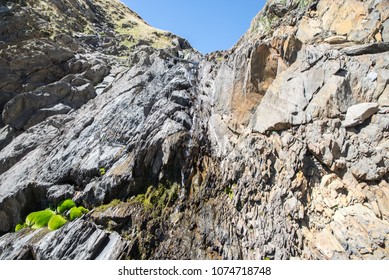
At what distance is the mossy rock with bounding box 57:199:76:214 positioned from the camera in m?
15.8

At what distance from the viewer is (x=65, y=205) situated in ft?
52.2

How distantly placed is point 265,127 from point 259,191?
2811 millimetres

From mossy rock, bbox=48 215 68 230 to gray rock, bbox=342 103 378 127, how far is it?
14.0 metres

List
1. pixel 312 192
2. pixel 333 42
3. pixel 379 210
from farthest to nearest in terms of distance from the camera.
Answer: pixel 333 42
pixel 312 192
pixel 379 210

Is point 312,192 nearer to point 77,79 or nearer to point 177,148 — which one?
point 177,148

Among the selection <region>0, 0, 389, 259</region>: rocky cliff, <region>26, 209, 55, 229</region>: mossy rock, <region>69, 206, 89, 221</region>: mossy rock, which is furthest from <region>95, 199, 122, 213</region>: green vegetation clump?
<region>26, 209, 55, 229</region>: mossy rock

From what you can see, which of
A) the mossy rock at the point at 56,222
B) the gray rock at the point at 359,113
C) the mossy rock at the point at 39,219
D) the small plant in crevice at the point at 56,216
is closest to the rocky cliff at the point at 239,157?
the gray rock at the point at 359,113

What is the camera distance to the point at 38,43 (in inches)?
1371

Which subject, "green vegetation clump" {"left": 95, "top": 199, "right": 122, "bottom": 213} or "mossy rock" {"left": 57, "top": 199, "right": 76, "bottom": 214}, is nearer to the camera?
"green vegetation clump" {"left": 95, "top": 199, "right": 122, "bottom": 213}

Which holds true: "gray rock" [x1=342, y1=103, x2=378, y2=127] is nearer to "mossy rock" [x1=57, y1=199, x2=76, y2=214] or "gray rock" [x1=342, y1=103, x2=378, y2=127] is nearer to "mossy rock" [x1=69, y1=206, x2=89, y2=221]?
"mossy rock" [x1=69, y1=206, x2=89, y2=221]

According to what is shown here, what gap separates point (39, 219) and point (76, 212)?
2493mm

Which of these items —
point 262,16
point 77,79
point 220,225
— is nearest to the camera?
point 220,225

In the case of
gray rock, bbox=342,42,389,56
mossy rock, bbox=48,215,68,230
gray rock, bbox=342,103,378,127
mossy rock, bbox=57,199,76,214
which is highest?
gray rock, bbox=342,42,389,56

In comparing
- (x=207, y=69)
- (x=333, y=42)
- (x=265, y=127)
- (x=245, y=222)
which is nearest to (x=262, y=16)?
(x=207, y=69)
